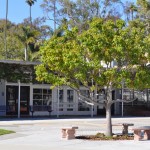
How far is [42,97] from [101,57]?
59.9ft

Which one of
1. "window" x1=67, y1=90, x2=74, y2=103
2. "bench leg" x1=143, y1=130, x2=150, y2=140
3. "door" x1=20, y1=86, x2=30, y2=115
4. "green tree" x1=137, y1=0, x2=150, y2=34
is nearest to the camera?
"bench leg" x1=143, y1=130, x2=150, y2=140

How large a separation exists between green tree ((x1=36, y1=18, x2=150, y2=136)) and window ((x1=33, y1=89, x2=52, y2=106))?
16.7m

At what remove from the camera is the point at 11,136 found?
17625 millimetres

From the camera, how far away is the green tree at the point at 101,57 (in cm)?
1577

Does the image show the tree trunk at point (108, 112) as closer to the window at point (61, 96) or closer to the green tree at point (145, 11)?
the window at point (61, 96)

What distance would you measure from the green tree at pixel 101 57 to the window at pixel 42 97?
16.7 m

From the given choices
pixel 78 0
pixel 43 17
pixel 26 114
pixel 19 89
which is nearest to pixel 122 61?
pixel 19 89

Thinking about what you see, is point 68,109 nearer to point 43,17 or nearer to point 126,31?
point 126,31

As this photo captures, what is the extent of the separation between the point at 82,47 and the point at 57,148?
4.18 m

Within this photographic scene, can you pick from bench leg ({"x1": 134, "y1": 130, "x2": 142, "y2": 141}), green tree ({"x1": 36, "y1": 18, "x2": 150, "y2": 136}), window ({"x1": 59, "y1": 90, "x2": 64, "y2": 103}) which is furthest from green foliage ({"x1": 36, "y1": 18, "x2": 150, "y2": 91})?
window ({"x1": 59, "y1": 90, "x2": 64, "y2": 103})

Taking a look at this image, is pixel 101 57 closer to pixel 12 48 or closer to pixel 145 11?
pixel 145 11

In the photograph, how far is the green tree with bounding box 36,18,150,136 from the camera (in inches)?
621

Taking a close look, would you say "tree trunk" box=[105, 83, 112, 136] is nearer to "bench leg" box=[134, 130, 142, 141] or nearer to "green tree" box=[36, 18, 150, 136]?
"green tree" box=[36, 18, 150, 136]

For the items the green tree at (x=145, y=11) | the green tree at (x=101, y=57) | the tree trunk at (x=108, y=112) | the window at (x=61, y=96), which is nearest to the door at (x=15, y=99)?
the window at (x=61, y=96)
